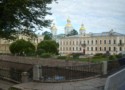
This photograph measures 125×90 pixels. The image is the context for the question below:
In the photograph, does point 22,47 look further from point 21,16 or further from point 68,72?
point 68,72

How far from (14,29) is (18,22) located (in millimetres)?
935

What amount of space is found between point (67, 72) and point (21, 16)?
5.68 metres

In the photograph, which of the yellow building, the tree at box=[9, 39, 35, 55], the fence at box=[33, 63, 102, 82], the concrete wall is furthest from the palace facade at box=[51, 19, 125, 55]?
the concrete wall

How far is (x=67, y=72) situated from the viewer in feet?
59.9

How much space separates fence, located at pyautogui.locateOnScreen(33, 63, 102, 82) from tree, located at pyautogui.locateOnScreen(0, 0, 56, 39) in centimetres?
463

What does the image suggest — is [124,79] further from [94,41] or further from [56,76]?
[94,41]

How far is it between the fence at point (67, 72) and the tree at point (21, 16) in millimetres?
4625

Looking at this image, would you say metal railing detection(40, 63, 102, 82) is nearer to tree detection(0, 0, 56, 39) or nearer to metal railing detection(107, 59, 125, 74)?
metal railing detection(107, 59, 125, 74)

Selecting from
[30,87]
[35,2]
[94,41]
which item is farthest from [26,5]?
[94,41]

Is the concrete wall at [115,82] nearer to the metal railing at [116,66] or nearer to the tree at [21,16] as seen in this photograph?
the metal railing at [116,66]

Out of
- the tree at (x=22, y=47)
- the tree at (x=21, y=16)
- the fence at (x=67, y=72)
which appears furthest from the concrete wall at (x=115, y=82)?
the tree at (x=22, y=47)

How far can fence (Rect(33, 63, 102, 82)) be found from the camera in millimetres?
16844

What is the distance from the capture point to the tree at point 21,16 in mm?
18156

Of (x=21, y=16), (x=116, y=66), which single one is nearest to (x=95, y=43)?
(x=21, y=16)
